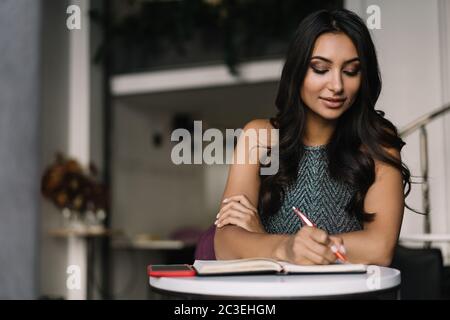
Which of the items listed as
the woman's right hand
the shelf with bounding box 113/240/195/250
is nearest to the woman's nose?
the woman's right hand

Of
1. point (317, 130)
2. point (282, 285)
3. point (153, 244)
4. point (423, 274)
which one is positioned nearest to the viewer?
point (282, 285)

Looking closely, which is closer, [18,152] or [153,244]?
[18,152]

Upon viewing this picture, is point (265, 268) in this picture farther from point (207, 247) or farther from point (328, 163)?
point (328, 163)

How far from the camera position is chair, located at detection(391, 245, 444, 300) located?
287 cm

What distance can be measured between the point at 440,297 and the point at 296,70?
4.95 ft

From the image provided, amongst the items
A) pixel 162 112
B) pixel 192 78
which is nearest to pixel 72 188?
pixel 192 78

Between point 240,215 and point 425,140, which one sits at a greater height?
point 425,140

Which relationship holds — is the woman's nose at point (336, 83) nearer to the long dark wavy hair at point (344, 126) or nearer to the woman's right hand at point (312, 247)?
the long dark wavy hair at point (344, 126)

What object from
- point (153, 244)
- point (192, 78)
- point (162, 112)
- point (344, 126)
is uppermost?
point (192, 78)

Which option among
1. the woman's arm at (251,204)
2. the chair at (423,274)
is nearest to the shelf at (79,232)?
the chair at (423,274)

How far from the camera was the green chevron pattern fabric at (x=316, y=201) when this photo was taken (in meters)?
1.85

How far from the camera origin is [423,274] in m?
2.90

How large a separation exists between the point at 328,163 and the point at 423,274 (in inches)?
48.8

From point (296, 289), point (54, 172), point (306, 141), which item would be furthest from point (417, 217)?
point (296, 289)
